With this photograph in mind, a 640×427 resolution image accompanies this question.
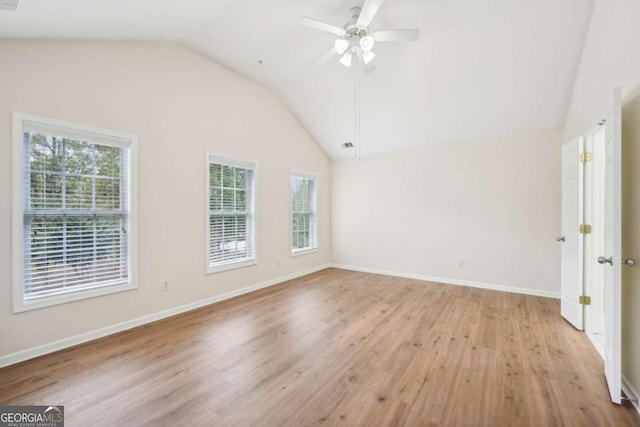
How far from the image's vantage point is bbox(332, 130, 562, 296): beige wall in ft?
13.6

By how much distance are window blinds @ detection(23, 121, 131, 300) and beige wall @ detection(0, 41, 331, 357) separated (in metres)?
0.14

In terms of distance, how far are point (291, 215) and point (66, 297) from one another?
3.32 m

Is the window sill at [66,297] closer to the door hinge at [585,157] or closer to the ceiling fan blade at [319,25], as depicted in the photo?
the ceiling fan blade at [319,25]

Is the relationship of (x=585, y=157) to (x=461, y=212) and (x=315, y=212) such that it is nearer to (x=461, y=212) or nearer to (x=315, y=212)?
(x=461, y=212)

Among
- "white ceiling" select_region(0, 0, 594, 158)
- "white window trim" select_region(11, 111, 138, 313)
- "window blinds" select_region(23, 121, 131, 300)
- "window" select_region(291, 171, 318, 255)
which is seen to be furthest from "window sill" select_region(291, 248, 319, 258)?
"white window trim" select_region(11, 111, 138, 313)

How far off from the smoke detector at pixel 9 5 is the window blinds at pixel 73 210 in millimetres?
928

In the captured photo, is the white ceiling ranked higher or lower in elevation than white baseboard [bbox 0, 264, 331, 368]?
higher

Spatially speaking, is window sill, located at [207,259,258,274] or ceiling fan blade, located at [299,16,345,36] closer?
ceiling fan blade, located at [299,16,345,36]

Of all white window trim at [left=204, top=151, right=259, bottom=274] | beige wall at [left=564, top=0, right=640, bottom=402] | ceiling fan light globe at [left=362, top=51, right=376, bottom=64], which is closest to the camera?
beige wall at [left=564, top=0, right=640, bottom=402]

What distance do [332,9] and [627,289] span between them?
11.8 feet

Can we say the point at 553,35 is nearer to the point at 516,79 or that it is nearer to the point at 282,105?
the point at 516,79

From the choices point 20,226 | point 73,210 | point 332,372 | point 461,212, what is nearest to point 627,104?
point 461,212

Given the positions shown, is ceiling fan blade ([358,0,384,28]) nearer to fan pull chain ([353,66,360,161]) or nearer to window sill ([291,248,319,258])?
fan pull chain ([353,66,360,161])

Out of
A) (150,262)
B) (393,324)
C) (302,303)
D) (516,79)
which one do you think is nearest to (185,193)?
(150,262)
